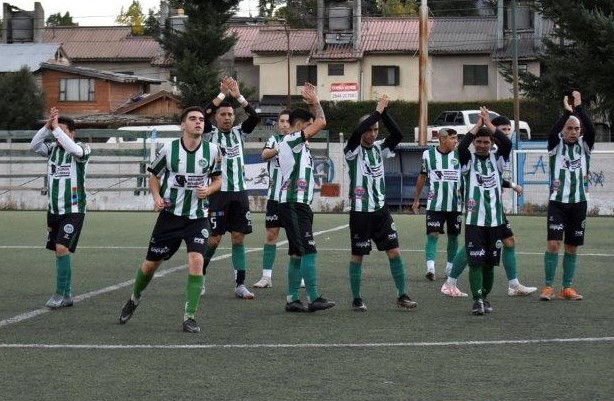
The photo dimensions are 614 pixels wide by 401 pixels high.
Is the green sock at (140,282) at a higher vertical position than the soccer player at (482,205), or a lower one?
lower

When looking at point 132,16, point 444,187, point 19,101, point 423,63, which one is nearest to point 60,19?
point 132,16

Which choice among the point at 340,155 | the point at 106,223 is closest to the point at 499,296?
the point at 106,223

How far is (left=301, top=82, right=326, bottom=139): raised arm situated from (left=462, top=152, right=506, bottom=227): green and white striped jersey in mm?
1515

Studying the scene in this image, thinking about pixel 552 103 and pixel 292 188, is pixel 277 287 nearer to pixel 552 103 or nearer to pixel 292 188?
pixel 292 188

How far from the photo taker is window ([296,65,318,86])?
73.2 meters

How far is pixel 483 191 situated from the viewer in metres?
12.0

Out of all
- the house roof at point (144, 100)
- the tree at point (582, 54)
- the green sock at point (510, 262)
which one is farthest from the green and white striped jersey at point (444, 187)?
the house roof at point (144, 100)

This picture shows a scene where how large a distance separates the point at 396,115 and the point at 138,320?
183 feet

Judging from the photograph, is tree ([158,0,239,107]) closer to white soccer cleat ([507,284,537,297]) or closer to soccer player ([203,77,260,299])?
soccer player ([203,77,260,299])

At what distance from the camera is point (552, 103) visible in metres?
45.5

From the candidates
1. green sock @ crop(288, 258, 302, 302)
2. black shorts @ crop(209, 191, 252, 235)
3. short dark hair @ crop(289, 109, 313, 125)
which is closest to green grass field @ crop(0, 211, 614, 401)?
green sock @ crop(288, 258, 302, 302)

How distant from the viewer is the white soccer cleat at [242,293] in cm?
1318

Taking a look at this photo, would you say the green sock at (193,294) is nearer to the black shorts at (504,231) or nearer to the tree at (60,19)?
the black shorts at (504,231)

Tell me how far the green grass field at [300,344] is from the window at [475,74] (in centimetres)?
5504
